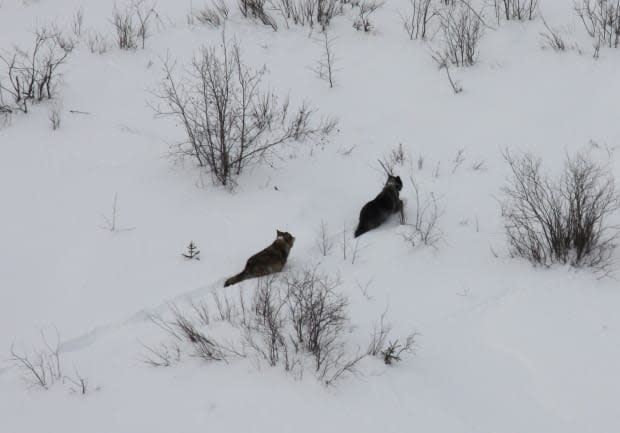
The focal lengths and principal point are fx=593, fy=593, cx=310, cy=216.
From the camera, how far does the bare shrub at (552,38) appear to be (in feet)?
27.2

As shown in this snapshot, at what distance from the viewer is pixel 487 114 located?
7.53 m

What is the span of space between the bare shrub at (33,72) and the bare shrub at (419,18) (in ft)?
16.3

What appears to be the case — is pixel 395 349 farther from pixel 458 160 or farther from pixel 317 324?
pixel 458 160

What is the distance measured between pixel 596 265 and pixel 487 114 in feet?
10.1

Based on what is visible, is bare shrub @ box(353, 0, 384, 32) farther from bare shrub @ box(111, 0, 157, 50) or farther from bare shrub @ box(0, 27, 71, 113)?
bare shrub @ box(0, 27, 71, 113)

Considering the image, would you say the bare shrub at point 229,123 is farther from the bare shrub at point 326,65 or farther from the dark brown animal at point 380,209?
the dark brown animal at point 380,209

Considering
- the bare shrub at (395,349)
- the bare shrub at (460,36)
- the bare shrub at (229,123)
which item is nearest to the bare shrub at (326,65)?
the bare shrub at (229,123)

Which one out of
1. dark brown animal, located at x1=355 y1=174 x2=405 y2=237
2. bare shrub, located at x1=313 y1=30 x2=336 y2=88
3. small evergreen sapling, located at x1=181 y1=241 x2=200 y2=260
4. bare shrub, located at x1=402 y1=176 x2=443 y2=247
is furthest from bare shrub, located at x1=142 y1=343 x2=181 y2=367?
bare shrub, located at x1=313 y1=30 x2=336 y2=88

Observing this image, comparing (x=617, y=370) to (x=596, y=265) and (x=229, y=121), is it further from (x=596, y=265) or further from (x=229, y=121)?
(x=229, y=121)

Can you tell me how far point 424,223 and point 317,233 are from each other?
3.51ft

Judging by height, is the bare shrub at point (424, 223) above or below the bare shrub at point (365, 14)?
below

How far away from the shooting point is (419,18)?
29.4 ft

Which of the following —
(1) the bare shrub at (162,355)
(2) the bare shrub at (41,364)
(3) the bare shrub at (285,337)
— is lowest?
(2) the bare shrub at (41,364)

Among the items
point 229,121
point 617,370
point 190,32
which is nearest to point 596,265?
point 617,370
